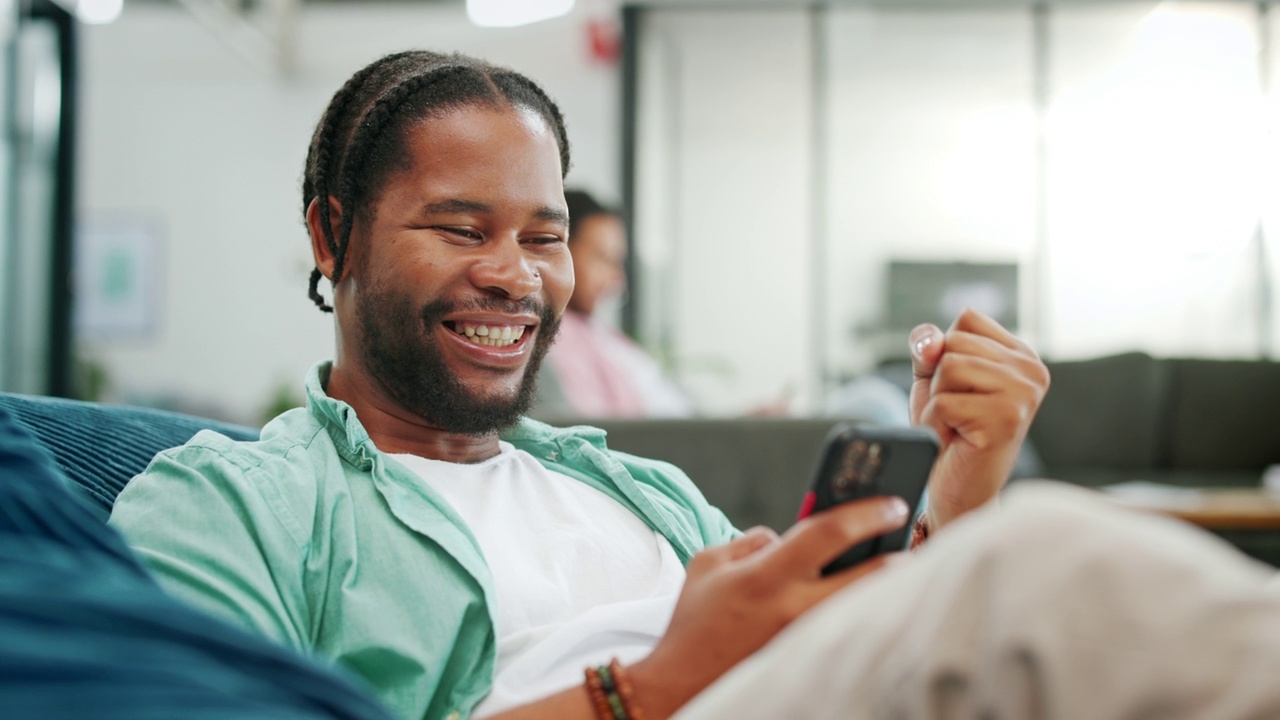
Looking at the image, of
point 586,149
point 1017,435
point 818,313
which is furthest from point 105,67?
point 1017,435

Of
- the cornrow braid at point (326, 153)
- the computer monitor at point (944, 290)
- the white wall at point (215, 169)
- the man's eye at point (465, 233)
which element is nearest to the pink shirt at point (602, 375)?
the cornrow braid at point (326, 153)

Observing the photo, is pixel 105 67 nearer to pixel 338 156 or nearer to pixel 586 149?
pixel 586 149

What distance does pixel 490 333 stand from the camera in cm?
109

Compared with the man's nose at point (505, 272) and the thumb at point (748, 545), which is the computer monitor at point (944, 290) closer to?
the man's nose at point (505, 272)

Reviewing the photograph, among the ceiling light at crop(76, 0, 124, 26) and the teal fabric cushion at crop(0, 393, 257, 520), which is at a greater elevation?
the ceiling light at crop(76, 0, 124, 26)

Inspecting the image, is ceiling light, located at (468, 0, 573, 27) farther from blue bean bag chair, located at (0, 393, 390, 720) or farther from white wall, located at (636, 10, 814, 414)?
blue bean bag chair, located at (0, 393, 390, 720)

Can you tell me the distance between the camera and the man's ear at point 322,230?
1.12 m

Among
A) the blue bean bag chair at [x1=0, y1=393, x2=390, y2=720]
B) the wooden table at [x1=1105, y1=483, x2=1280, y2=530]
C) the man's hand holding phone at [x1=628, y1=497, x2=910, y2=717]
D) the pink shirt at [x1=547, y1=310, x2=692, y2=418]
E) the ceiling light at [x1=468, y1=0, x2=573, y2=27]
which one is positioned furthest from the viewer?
the ceiling light at [x1=468, y1=0, x2=573, y2=27]

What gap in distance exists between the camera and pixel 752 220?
5719 millimetres

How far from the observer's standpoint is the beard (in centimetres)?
106

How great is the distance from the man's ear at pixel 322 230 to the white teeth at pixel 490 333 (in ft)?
0.53

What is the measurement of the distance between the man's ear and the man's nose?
0.55 feet

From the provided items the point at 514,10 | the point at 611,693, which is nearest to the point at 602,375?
the point at 611,693

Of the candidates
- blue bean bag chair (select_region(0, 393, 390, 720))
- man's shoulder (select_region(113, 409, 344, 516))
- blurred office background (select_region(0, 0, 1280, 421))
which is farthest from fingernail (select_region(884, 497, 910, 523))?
blurred office background (select_region(0, 0, 1280, 421))
